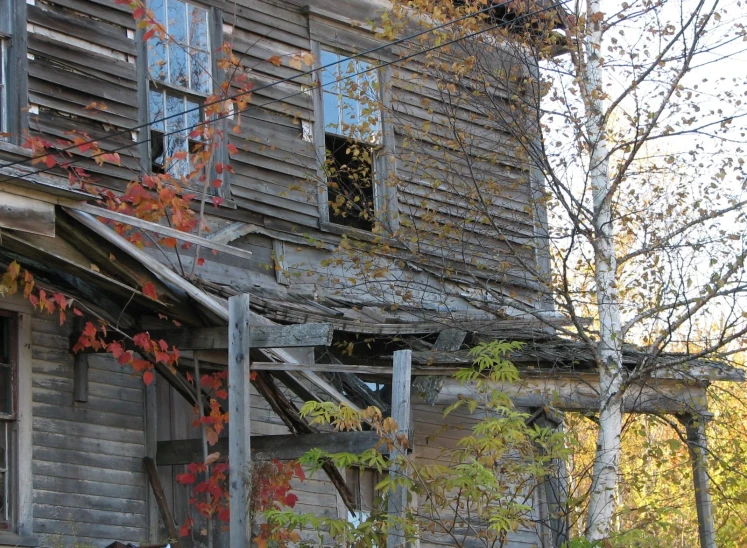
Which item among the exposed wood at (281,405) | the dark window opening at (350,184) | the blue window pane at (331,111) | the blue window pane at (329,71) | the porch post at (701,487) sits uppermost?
the blue window pane at (329,71)

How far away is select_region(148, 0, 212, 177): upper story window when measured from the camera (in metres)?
10.4

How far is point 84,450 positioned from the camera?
347 inches

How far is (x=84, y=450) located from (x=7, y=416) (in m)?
0.76

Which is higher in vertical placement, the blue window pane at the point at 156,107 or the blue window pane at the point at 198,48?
the blue window pane at the point at 198,48

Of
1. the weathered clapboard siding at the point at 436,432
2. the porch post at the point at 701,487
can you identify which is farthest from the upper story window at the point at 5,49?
the porch post at the point at 701,487

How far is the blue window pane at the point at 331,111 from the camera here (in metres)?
12.1

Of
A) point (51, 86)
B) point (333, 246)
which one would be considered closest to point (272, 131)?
point (333, 246)

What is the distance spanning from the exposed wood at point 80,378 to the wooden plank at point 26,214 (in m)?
1.86

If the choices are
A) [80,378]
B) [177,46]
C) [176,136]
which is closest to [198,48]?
[177,46]

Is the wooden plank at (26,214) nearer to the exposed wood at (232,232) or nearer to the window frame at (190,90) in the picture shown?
the window frame at (190,90)

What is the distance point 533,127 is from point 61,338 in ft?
15.2

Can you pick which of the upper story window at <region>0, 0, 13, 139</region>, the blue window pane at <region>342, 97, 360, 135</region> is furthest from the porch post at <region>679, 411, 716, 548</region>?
the upper story window at <region>0, 0, 13, 139</region>

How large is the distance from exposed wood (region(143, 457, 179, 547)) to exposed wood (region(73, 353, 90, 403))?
77 centimetres

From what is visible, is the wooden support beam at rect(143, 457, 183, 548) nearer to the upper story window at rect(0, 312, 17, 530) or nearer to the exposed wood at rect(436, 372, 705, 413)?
the upper story window at rect(0, 312, 17, 530)
